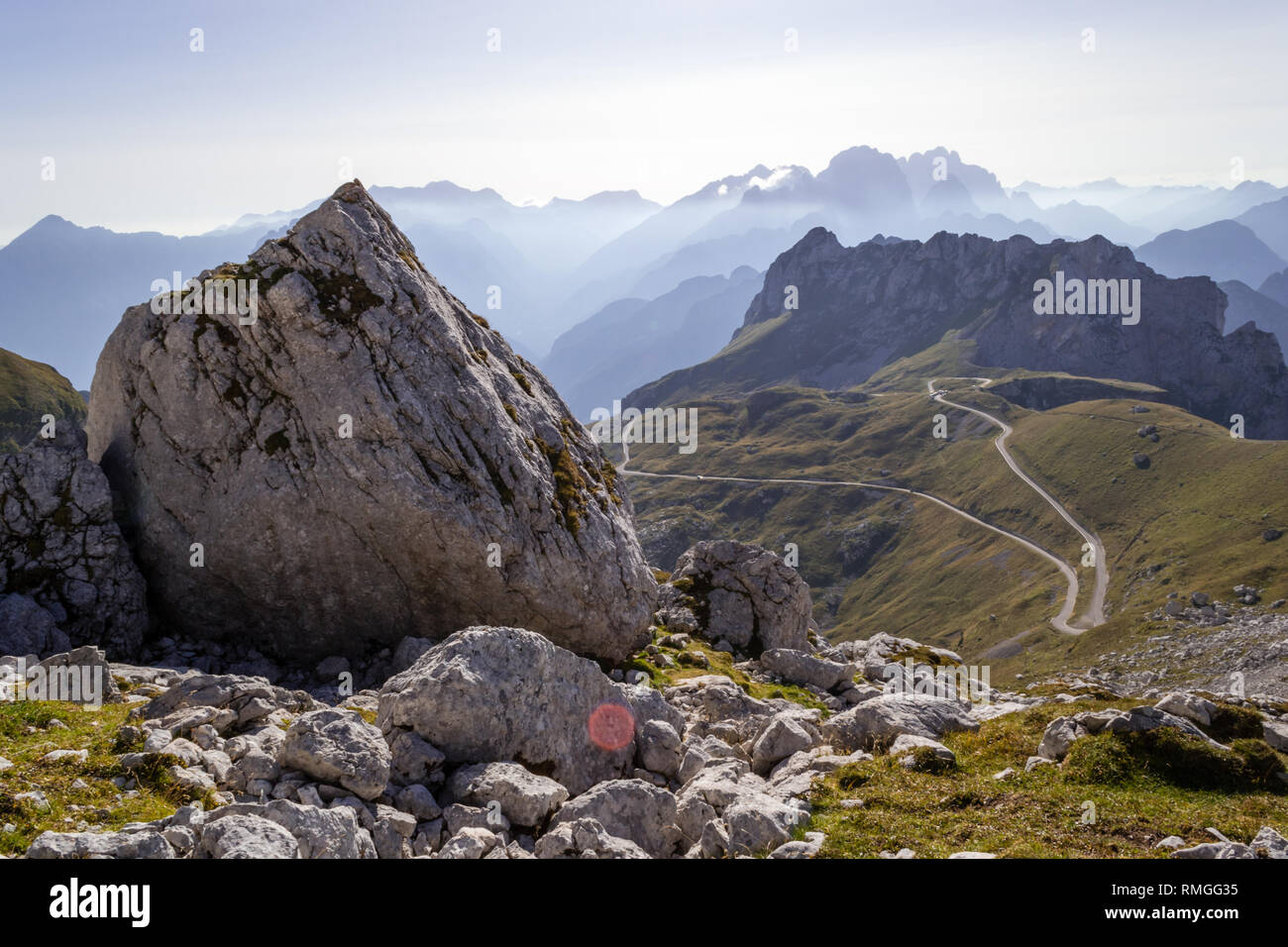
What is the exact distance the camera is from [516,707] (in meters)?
23.0

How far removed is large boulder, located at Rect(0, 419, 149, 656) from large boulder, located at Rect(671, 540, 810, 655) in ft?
104

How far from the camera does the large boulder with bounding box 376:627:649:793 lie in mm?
21516

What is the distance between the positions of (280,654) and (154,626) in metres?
6.29

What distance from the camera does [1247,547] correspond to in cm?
19362

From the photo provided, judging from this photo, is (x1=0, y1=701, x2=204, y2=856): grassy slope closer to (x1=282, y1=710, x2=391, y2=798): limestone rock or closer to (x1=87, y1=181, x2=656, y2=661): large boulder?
(x1=282, y1=710, x2=391, y2=798): limestone rock

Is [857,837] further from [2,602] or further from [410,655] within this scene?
[2,602]

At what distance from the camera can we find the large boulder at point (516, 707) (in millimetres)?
21516

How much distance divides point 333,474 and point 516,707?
17.6 m

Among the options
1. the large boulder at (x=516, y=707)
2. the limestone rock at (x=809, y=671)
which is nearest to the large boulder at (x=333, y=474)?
the limestone rock at (x=809, y=671)

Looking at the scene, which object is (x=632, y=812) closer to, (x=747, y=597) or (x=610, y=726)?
(x=610, y=726)

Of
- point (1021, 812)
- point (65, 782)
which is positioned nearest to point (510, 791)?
point (65, 782)

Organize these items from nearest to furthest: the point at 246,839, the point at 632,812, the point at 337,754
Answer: the point at 246,839
the point at 337,754
the point at 632,812

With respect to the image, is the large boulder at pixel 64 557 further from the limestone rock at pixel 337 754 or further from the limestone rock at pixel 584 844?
the limestone rock at pixel 584 844
